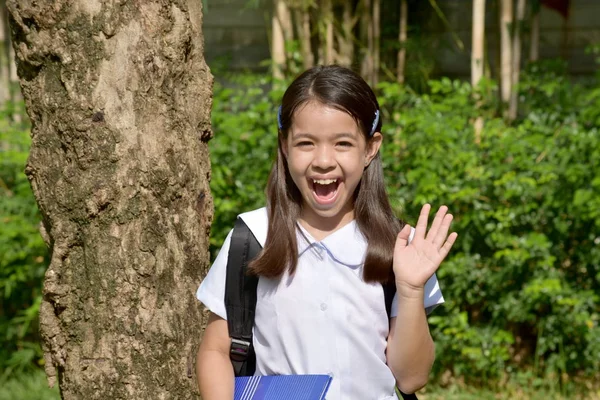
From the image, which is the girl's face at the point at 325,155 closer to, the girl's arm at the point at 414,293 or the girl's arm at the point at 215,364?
the girl's arm at the point at 414,293

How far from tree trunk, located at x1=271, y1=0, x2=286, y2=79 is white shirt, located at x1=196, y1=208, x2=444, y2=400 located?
4132mm

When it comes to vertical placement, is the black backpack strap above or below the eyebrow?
below

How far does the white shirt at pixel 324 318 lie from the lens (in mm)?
2049

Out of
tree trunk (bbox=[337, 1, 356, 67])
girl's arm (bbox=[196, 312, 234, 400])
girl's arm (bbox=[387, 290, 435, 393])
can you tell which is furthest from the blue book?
tree trunk (bbox=[337, 1, 356, 67])

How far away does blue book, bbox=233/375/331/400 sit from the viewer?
1974 millimetres

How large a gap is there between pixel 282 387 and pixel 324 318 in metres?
0.19

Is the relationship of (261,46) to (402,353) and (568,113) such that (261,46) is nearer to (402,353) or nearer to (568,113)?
(568,113)

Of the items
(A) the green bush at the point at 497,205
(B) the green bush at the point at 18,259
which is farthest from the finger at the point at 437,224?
(B) the green bush at the point at 18,259

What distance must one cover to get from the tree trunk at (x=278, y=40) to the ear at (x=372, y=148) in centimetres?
400

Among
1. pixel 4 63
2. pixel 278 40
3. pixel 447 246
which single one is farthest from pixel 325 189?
pixel 4 63

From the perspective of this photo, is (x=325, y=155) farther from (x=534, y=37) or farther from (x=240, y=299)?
(x=534, y=37)

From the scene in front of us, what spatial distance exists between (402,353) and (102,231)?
831 mm

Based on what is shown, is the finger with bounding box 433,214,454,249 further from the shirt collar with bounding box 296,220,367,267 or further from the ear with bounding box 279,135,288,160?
the ear with bounding box 279,135,288,160

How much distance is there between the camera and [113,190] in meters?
2.29
